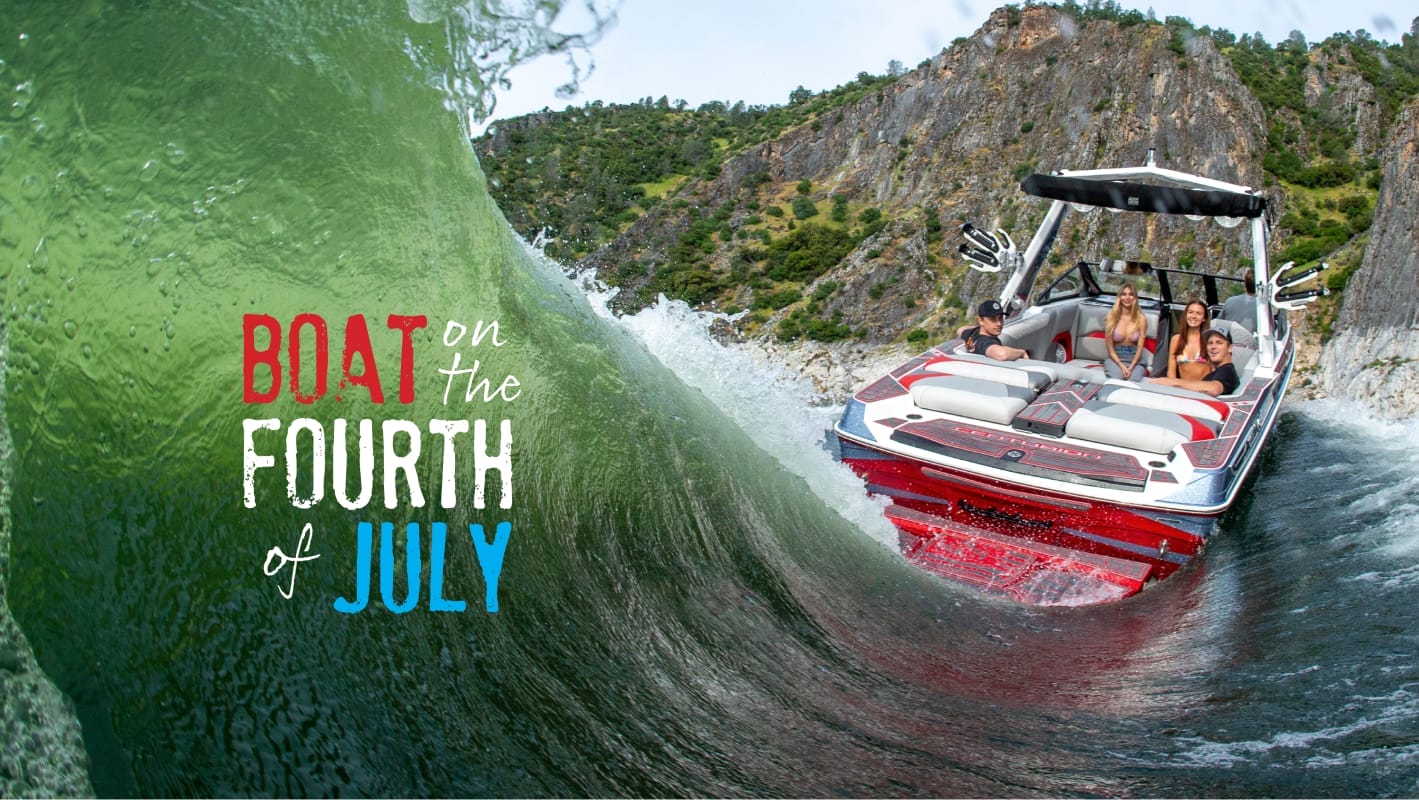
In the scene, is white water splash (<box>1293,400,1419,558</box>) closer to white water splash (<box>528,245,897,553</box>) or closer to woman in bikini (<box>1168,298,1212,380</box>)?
woman in bikini (<box>1168,298,1212,380</box>)

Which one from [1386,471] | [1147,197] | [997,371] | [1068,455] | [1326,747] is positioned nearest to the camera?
[1326,747]

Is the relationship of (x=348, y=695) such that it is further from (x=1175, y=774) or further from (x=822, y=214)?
(x=822, y=214)

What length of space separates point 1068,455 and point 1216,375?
1690mm

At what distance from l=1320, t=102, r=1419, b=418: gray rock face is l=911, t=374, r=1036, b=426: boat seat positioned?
1264 centimetres

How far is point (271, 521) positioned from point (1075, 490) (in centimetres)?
434

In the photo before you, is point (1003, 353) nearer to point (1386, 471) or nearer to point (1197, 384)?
point (1197, 384)

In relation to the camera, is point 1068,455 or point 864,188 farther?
point 864,188

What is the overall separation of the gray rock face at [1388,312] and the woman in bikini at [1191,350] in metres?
11.3

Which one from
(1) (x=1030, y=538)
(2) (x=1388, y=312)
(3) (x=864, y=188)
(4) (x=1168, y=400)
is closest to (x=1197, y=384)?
(4) (x=1168, y=400)

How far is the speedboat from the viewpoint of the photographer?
5.94 metres

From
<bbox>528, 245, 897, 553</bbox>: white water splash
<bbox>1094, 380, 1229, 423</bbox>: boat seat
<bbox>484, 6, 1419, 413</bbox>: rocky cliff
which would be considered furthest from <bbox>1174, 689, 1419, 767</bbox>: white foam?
<bbox>484, 6, 1419, 413</bbox>: rocky cliff

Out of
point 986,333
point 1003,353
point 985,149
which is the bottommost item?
point 1003,353

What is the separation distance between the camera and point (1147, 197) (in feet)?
26.3

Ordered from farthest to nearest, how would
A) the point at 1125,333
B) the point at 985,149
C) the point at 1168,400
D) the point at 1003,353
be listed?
the point at 985,149
the point at 1125,333
the point at 1003,353
the point at 1168,400
